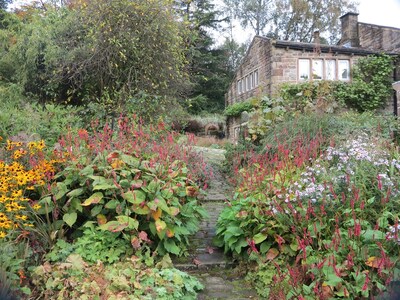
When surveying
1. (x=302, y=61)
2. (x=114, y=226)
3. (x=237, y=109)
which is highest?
(x=302, y=61)

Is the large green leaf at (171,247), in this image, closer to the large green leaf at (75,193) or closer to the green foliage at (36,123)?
the large green leaf at (75,193)

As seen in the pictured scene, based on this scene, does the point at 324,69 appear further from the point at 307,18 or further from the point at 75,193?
the point at 75,193

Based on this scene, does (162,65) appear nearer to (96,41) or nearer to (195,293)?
(96,41)

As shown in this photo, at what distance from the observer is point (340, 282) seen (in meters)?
3.02

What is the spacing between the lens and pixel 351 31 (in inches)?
816

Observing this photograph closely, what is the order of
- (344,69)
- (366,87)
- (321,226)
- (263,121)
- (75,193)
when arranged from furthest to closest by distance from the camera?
(344,69) → (366,87) → (263,121) → (75,193) → (321,226)

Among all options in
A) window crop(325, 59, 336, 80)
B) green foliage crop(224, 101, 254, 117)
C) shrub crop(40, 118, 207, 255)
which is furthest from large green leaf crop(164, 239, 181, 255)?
green foliage crop(224, 101, 254, 117)

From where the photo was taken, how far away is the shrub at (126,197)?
378 cm

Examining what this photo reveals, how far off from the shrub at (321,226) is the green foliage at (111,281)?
0.75 m

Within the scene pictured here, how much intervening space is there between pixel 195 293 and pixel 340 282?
1.23 meters

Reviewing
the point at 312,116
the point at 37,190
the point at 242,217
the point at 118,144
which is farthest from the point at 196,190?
the point at 312,116

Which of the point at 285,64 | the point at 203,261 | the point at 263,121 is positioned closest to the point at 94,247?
the point at 203,261

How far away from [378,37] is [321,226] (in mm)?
18565

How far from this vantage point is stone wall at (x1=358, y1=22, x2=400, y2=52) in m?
18.2
